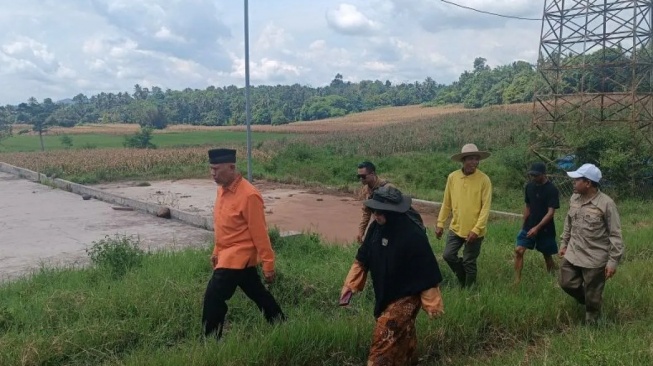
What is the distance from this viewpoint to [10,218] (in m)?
15.1

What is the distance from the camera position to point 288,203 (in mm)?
17797

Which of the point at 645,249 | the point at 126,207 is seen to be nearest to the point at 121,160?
the point at 126,207

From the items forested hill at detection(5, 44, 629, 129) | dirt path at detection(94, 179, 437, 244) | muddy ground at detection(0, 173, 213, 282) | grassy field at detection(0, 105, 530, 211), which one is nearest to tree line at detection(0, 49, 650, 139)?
forested hill at detection(5, 44, 629, 129)

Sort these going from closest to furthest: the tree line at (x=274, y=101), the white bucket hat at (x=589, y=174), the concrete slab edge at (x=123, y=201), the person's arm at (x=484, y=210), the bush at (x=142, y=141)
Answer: the white bucket hat at (x=589, y=174), the person's arm at (x=484, y=210), the concrete slab edge at (x=123, y=201), the bush at (x=142, y=141), the tree line at (x=274, y=101)

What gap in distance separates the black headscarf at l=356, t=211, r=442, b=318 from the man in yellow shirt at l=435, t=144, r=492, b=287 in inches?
88.9

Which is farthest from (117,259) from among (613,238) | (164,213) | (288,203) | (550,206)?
(288,203)

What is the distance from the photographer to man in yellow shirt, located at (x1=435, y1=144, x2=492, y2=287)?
20.3 ft

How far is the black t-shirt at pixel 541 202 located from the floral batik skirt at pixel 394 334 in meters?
3.33

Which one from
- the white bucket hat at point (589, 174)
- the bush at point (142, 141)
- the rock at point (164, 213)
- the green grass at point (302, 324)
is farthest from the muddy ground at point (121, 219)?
the bush at point (142, 141)

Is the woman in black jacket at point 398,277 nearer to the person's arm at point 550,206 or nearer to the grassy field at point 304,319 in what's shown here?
the grassy field at point 304,319

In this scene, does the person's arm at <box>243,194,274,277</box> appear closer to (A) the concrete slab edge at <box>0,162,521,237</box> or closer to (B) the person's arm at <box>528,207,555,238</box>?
(B) the person's arm at <box>528,207,555,238</box>

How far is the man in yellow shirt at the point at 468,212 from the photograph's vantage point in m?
6.18

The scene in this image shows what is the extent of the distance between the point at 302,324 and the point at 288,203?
1304 centimetres

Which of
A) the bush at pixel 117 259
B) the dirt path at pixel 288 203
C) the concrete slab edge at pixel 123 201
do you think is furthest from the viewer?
the dirt path at pixel 288 203
